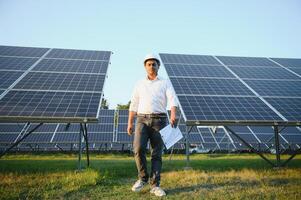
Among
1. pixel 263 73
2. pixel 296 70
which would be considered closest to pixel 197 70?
pixel 263 73

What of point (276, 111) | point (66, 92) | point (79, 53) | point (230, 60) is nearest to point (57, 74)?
point (66, 92)

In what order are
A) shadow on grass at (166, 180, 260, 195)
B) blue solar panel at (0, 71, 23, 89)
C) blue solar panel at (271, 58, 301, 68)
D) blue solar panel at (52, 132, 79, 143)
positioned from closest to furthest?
shadow on grass at (166, 180, 260, 195), blue solar panel at (0, 71, 23, 89), blue solar panel at (271, 58, 301, 68), blue solar panel at (52, 132, 79, 143)

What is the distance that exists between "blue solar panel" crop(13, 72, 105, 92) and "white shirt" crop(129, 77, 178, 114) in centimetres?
411

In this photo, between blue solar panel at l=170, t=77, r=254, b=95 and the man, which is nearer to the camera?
the man

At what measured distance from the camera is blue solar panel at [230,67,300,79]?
483 inches

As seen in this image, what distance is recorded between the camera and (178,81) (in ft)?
34.2

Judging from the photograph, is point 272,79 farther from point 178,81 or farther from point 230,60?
point 178,81

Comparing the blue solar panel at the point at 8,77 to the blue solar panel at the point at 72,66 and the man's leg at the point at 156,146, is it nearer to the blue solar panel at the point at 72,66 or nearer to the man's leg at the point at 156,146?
the blue solar panel at the point at 72,66

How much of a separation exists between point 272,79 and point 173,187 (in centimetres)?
888

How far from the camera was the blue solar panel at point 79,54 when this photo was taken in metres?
12.6

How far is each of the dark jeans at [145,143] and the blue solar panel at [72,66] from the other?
597 cm

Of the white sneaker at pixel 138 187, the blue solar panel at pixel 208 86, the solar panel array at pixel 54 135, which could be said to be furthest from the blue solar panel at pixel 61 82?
the solar panel array at pixel 54 135

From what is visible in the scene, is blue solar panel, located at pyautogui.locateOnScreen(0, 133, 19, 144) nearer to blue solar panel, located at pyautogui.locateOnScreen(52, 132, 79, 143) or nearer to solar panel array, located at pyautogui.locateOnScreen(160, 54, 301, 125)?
blue solar panel, located at pyautogui.locateOnScreen(52, 132, 79, 143)

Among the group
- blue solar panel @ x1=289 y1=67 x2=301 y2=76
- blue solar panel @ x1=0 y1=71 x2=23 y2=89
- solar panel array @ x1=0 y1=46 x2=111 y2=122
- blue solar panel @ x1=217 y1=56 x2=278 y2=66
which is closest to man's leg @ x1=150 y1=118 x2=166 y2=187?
solar panel array @ x1=0 y1=46 x2=111 y2=122
